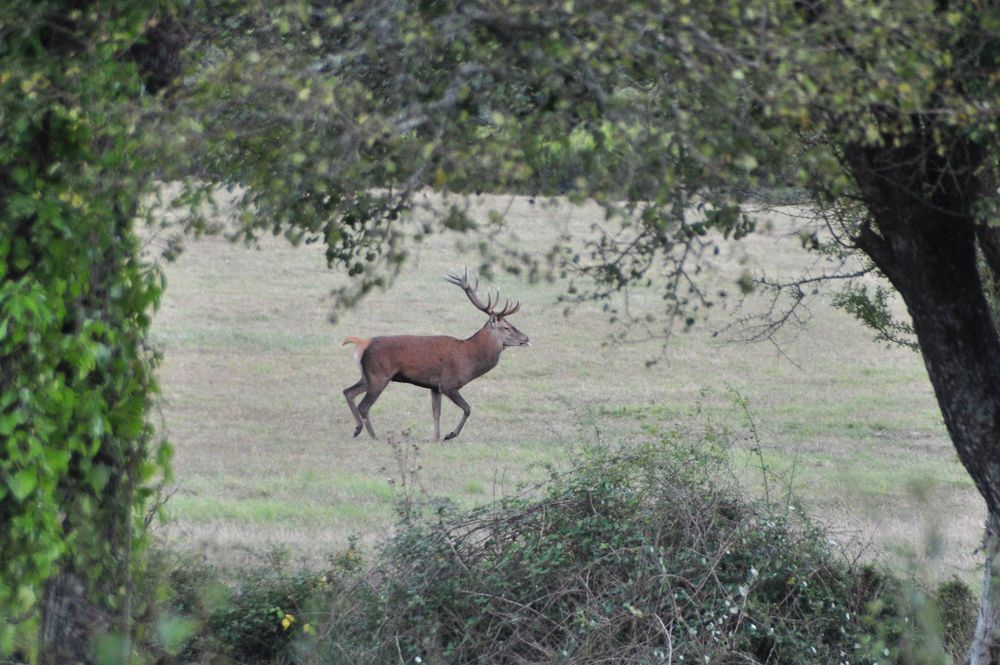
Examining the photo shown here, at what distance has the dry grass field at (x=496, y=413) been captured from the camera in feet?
32.2

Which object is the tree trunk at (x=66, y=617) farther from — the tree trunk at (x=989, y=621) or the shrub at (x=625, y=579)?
the tree trunk at (x=989, y=621)

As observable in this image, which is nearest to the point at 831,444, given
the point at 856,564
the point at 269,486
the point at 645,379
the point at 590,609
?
the point at 645,379

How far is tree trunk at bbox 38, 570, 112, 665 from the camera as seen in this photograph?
5375 millimetres

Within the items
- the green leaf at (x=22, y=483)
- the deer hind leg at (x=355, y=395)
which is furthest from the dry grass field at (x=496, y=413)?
the green leaf at (x=22, y=483)

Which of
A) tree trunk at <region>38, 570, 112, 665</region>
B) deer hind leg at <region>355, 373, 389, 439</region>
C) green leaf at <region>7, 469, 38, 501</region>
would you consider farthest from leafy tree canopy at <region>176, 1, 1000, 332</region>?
deer hind leg at <region>355, 373, 389, 439</region>

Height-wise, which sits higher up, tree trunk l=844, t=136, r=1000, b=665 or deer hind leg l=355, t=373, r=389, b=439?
tree trunk l=844, t=136, r=1000, b=665

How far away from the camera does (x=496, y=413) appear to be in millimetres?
17078

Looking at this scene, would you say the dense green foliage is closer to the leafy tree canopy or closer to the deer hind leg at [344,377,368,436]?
the leafy tree canopy

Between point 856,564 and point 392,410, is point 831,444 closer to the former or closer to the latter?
point 392,410

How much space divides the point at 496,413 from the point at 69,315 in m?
12.2

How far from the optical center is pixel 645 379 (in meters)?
19.8

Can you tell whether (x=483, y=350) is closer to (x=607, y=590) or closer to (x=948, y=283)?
(x=607, y=590)

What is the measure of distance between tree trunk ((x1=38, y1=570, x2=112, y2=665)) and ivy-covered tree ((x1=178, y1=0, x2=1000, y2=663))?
77.5 inches

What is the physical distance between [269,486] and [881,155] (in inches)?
331
